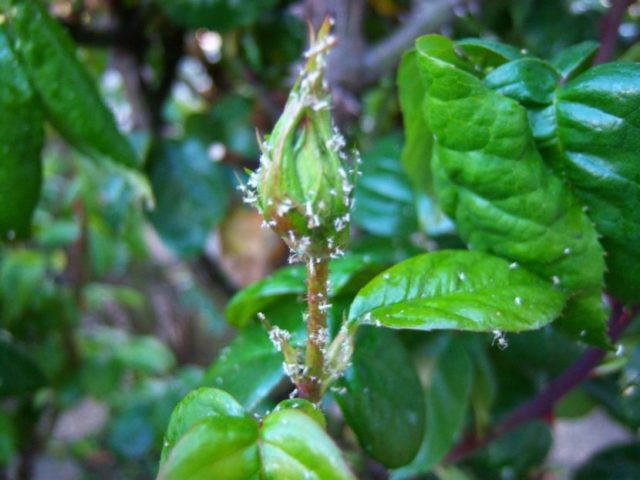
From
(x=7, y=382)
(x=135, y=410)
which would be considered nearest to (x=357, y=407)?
(x=7, y=382)

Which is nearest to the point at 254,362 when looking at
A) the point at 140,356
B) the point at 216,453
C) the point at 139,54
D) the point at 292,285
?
the point at 292,285

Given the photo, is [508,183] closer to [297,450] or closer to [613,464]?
[297,450]

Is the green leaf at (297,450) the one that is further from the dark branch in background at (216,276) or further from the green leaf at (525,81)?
the dark branch in background at (216,276)

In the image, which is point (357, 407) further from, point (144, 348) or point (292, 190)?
point (144, 348)

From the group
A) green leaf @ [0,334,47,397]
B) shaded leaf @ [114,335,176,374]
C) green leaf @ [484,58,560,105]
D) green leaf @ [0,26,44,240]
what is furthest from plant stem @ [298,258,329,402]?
shaded leaf @ [114,335,176,374]

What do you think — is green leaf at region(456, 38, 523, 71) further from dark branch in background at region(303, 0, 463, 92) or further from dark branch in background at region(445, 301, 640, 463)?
dark branch in background at region(303, 0, 463, 92)
